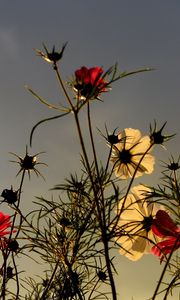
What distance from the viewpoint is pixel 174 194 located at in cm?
151

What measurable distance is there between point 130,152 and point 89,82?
0.54m

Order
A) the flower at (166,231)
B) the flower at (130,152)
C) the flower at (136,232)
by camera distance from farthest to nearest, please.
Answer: the flower at (130,152), the flower at (136,232), the flower at (166,231)

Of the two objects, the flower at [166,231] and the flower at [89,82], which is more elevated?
the flower at [89,82]

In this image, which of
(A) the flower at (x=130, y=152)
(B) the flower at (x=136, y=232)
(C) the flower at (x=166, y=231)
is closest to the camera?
(C) the flower at (x=166, y=231)

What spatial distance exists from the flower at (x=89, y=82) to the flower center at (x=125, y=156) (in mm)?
478

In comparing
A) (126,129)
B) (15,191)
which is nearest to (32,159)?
(15,191)

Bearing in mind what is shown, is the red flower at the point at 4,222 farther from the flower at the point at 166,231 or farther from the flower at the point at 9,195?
the flower at the point at 166,231

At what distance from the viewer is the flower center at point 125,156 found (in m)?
1.84

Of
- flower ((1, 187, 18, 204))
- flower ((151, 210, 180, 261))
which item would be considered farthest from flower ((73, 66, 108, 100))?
flower ((1, 187, 18, 204))

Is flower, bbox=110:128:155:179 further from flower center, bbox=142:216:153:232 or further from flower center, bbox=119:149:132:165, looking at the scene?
flower center, bbox=142:216:153:232

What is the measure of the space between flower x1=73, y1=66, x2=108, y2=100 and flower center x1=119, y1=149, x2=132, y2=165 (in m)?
0.48

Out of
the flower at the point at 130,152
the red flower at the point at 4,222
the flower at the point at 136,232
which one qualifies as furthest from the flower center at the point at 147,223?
the red flower at the point at 4,222

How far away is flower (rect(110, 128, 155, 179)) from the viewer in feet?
5.96

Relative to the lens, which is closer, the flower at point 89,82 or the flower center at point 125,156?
the flower at point 89,82
